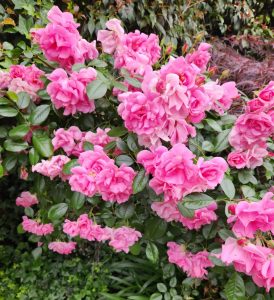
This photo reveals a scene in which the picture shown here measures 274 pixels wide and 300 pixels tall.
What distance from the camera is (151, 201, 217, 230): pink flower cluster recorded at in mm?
1253

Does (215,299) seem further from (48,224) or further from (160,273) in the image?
(48,224)

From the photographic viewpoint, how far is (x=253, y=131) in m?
1.21

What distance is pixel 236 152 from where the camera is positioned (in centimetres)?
128

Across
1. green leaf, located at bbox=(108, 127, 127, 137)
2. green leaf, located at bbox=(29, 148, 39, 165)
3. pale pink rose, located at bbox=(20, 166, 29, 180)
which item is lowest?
pale pink rose, located at bbox=(20, 166, 29, 180)

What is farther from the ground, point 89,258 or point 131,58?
point 131,58

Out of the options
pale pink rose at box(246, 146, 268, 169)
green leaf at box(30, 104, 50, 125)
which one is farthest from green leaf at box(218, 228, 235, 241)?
green leaf at box(30, 104, 50, 125)

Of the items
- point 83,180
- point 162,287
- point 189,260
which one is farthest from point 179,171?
point 162,287

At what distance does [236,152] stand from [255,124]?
0.12 meters

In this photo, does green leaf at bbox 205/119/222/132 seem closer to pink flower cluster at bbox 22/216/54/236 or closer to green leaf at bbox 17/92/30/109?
green leaf at bbox 17/92/30/109

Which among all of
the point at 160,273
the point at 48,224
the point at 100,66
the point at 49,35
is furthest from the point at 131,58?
the point at 160,273

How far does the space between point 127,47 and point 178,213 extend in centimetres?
61

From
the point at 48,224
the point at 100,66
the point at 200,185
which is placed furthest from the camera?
the point at 48,224

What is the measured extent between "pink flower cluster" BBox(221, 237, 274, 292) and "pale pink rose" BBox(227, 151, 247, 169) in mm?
263

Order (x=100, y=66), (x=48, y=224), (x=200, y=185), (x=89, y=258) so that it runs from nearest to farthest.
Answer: (x=200, y=185), (x=100, y=66), (x=48, y=224), (x=89, y=258)
